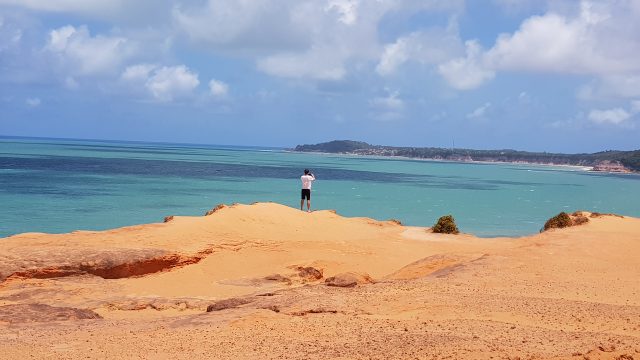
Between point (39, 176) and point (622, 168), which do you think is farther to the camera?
point (622, 168)

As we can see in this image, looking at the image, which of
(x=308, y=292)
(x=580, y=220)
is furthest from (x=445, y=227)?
(x=308, y=292)

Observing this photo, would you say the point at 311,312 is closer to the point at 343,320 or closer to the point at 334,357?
the point at 343,320

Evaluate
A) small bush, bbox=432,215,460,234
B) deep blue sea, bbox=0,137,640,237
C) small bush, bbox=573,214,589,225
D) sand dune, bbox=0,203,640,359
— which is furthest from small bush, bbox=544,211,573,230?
deep blue sea, bbox=0,137,640,237

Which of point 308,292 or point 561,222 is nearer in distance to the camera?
point 308,292

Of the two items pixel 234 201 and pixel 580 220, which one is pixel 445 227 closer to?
pixel 580 220

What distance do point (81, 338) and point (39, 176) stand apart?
5364 cm

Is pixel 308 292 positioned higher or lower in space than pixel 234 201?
higher

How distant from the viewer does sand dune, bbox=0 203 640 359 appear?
330 inches

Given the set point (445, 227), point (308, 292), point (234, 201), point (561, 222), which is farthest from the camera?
point (234, 201)

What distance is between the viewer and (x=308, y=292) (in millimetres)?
11227

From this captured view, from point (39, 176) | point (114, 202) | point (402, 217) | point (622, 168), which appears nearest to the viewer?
point (402, 217)

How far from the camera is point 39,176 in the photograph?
58.3m

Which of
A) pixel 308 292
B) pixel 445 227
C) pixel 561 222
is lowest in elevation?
pixel 445 227

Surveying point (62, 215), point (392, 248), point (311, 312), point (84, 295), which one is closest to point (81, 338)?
point (311, 312)
